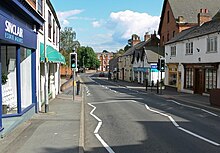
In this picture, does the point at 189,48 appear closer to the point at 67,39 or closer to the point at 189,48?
the point at 189,48

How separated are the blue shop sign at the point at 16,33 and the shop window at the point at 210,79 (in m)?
18.5

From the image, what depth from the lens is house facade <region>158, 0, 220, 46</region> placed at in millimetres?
49981

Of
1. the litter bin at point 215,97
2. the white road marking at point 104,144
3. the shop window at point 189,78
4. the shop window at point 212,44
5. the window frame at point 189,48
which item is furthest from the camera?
the shop window at point 189,78

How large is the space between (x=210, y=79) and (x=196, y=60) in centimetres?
323

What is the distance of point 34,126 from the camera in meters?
12.3

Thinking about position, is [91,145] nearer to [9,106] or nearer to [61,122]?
[61,122]

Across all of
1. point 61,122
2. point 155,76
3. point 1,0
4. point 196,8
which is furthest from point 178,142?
point 196,8

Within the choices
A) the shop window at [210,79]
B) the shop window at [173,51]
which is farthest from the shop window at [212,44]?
the shop window at [173,51]

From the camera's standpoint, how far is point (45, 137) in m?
10.3

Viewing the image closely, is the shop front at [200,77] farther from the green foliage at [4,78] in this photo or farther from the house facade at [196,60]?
the green foliage at [4,78]

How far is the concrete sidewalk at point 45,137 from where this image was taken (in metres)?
8.76

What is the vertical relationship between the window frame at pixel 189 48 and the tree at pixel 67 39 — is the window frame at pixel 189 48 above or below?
below

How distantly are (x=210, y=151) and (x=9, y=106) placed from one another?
871 cm

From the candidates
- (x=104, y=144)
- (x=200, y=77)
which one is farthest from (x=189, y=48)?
(x=104, y=144)
